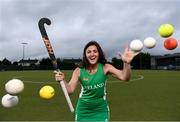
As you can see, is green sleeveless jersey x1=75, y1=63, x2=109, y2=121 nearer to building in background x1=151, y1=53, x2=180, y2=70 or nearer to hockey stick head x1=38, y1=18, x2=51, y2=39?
hockey stick head x1=38, y1=18, x2=51, y2=39

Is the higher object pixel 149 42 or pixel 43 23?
pixel 43 23

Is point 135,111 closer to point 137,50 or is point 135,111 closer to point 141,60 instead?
point 137,50

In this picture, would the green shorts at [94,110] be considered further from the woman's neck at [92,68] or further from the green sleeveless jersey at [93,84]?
the woman's neck at [92,68]

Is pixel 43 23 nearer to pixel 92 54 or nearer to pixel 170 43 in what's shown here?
pixel 92 54

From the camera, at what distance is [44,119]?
11695 millimetres

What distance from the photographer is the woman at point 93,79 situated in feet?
20.8

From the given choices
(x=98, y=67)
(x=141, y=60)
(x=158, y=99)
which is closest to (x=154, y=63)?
(x=141, y=60)

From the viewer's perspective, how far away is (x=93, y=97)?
6395 millimetres

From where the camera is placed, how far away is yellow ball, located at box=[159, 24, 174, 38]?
6984 mm

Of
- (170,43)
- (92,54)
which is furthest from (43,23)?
(170,43)

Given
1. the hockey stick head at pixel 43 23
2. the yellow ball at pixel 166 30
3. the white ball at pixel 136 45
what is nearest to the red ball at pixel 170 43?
the yellow ball at pixel 166 30

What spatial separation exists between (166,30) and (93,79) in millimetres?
1802

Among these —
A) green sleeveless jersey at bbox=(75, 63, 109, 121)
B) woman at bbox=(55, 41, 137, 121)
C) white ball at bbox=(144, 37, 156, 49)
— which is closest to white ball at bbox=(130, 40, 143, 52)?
woman at bbox=(55, 41, 137, 121)

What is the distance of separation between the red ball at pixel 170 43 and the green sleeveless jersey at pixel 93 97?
4.90 feet
